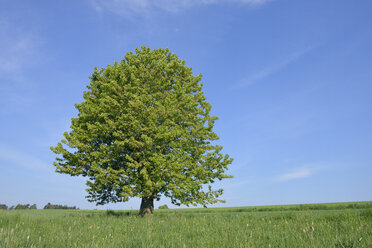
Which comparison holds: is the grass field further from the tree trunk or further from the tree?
the tree trunk

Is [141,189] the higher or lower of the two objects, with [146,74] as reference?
lower

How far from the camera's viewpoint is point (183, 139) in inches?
718

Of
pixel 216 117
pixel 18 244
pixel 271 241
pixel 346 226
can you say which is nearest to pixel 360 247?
pixel 271 241

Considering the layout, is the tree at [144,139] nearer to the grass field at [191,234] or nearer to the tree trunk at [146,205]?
the tree trunk at [146,205]

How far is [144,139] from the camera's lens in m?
16.6

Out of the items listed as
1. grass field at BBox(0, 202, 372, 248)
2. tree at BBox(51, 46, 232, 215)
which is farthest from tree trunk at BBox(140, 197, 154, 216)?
grass field at BBox(0, 202, 372, 248)

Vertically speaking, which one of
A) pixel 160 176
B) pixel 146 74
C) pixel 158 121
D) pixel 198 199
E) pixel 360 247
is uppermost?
pixel 146 74

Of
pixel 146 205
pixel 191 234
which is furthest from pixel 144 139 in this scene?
pixel 191 234

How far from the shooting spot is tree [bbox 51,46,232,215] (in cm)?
1702

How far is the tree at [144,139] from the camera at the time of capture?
17.0 m

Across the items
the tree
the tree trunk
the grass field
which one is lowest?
the grass field

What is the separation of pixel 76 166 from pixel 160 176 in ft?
23.3

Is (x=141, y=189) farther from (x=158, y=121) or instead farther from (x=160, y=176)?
(x=158, y=121)

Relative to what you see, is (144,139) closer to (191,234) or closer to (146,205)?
(146,205)
